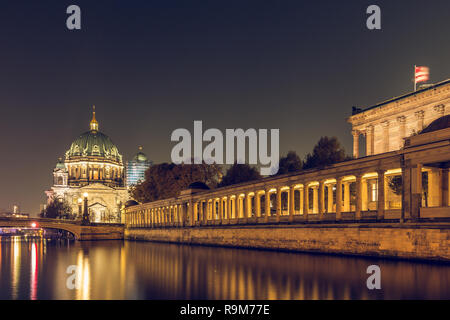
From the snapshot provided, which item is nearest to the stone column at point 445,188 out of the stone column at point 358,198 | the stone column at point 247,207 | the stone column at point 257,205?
the stone column at point 358,198

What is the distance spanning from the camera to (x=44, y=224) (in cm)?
8969

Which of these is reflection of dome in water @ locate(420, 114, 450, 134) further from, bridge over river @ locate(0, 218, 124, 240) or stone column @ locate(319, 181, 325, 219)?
bridge over river @ locate(0, 218, 124, 240)

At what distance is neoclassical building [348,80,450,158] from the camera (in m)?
65.5

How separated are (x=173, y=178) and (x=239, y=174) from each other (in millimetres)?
14311

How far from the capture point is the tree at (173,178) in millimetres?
95312

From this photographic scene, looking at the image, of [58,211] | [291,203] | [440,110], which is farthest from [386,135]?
[58,211]

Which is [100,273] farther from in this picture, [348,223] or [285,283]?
[348,223]

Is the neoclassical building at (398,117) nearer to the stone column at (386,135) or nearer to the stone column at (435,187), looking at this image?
the stone column at (386,135)

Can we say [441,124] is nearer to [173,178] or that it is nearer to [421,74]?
[421,74]
